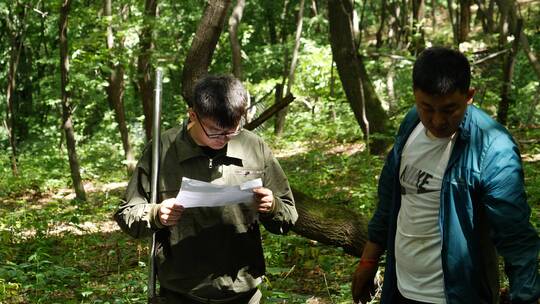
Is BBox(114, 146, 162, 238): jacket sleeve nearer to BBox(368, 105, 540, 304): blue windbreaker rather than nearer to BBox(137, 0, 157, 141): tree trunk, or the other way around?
BBox(368, 105, 540, 304): blue windbreaker

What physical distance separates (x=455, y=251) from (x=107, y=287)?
4.34 metres

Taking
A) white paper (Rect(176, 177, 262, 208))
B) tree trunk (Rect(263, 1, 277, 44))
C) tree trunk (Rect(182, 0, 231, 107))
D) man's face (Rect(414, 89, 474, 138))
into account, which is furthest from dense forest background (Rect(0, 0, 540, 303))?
man's face (Rect(414, 89, 474, 138))

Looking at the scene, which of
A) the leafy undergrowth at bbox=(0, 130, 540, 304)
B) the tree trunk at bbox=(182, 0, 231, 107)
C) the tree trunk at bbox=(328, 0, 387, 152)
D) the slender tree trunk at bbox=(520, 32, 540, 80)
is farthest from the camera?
the tree trunk at bbox=(328, 0, 387, 152)

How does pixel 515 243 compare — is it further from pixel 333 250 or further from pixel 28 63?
pixel 28 63

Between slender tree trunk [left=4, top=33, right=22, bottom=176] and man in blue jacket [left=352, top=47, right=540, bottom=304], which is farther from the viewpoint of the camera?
slender tree trunk [left=4, top=33, right=22, bottom=176]

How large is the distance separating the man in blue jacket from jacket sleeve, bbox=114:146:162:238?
104 cm

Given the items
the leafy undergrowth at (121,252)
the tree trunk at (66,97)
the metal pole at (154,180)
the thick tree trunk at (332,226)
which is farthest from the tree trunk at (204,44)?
the tree trunk at (66,97)

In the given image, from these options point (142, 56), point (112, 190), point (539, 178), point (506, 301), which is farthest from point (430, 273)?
point (112, 190)

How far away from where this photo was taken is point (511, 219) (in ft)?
7.73

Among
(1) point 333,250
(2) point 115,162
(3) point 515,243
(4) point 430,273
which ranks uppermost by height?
(3) point 515,243

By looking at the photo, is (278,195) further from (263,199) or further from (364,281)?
(364,281)

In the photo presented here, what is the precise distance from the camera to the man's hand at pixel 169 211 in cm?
269

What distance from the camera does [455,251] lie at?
2.52m

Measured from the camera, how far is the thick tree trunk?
575 centimetres
